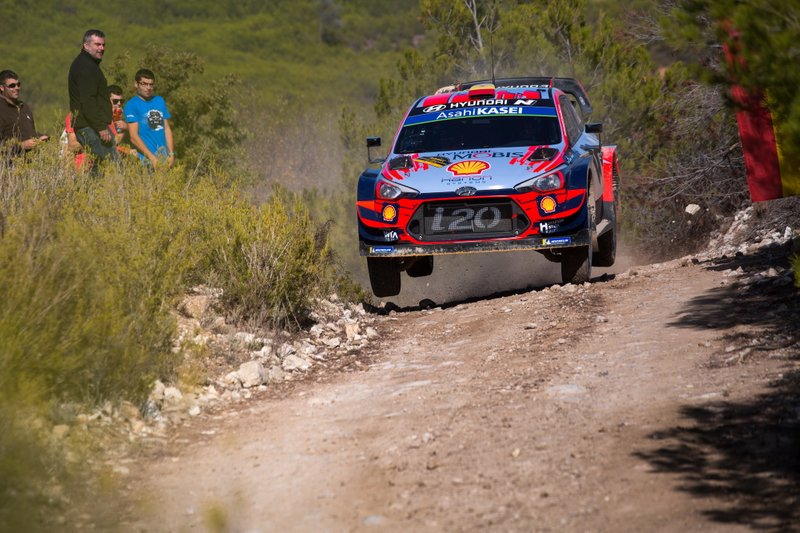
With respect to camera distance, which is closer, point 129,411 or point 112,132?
point 129,411

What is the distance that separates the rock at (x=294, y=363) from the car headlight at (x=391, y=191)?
2.36m

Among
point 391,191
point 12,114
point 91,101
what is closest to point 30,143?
point 12,114

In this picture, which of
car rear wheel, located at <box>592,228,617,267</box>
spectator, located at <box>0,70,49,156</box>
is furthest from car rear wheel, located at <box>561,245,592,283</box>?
spectator, located at <box>0,70,49,156</box>

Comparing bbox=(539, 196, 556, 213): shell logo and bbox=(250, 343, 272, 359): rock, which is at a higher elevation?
bbox=(539, 196, 556, 213): shell logo

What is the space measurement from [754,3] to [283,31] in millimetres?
64015

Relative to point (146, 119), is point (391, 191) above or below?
below

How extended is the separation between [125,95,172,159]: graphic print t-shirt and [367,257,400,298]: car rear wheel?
119 inches

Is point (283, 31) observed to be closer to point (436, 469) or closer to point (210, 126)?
point (210, 126)

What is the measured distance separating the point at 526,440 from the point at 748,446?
107 cm

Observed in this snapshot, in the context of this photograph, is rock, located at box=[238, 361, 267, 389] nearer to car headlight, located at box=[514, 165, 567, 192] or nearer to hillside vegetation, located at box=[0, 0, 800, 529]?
hillside vegetation, located at box=[0, 0, 800, 529]

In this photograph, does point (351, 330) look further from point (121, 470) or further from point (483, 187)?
point (121, 470)

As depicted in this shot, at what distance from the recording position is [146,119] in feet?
42.7

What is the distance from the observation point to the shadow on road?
493cm

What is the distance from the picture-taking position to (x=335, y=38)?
71125 millimetres
